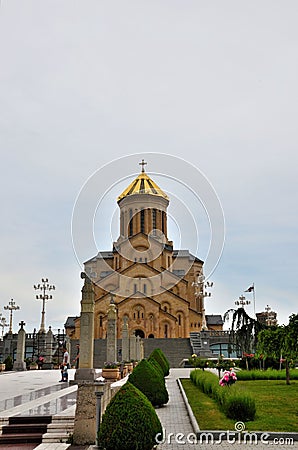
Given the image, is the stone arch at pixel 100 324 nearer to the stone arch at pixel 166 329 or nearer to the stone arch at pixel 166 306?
the stone arch at pixel 166 329

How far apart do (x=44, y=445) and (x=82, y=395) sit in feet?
3.33

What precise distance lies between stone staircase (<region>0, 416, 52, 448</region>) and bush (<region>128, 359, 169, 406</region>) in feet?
14.7

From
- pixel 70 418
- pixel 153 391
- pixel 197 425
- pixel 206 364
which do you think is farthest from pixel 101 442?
pixel 206 364

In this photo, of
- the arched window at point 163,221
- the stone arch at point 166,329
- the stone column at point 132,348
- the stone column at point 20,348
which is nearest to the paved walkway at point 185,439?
the stone column at point 132,348

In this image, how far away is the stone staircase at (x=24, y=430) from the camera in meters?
8.59

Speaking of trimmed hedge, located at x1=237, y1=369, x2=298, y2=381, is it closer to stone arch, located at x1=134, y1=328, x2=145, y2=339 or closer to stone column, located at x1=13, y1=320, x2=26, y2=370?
stone column, located at x1=13, y1=320, x2=26, y2=370

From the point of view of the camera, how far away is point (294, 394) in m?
16.2

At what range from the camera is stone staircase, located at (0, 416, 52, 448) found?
28.2 feet

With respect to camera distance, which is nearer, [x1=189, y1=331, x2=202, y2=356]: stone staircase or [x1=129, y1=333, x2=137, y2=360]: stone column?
[x1=129, y1=333, x2=137, y2=360]: stone column

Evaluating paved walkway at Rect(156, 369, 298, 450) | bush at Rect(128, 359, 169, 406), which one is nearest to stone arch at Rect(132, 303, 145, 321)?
bush at Rect(128, 359, 169, 406)

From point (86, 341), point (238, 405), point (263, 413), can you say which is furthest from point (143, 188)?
point (238, 405)

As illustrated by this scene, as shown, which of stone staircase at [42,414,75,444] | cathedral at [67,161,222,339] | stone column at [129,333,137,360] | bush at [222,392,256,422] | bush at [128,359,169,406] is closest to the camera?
stone staircase at [42,414,75,444]

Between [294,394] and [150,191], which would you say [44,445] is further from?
[150,191]

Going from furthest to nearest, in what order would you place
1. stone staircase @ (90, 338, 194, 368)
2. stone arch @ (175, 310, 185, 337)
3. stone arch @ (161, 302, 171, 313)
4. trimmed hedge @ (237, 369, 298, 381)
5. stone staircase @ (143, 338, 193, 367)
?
stone arch @ (161, 302, 171, 313)
stone arch @ (175, 310, 185, 337)
stone staircase @ (143, 338, 193, 367)
stone staircase @ (90, 338, 194, 368)
trimmed hedge @ (237, 369, 298, 381)
